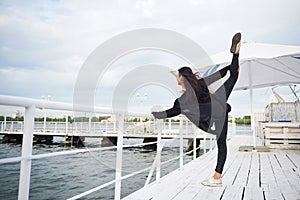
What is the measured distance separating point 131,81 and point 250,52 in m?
1.85

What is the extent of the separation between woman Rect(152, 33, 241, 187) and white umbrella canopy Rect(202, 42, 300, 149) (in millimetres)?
1756

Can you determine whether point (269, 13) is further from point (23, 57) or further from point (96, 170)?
point (23, 57)

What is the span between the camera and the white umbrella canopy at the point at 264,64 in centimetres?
333

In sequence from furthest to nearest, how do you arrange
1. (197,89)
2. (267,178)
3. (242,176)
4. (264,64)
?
(264,64) → (242,176) → (267,178) → (197,89)

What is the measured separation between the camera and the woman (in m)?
1.62

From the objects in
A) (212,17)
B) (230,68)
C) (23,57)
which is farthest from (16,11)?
(230,68)

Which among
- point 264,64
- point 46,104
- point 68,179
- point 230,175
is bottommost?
point 68,179

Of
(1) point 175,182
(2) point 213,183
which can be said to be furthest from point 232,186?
(1) point 175,182

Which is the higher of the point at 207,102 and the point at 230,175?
the point at 207,102

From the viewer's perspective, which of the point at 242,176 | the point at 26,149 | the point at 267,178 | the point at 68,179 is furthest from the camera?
the point at 68,179

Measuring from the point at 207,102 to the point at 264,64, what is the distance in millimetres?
3032

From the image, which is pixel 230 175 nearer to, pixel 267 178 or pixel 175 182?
pixel 267 178

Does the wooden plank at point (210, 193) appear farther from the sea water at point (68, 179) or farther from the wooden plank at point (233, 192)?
the sea water at point (68, 179)

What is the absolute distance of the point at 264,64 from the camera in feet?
13.6
